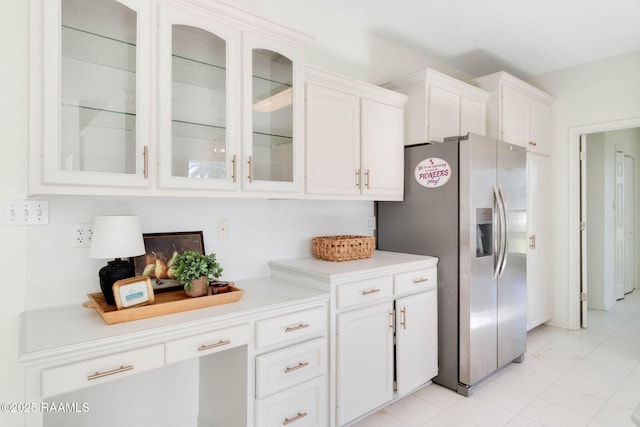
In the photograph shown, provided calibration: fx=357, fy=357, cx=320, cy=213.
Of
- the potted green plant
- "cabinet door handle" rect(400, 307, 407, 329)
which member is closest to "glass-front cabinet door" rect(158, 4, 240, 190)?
the potted green plant

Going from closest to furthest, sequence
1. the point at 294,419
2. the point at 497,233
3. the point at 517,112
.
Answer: the point at 294,419 → the point at 497,233 → the point at 517,112

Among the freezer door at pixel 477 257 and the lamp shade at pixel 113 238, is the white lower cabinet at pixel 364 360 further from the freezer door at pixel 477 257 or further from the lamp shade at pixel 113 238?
the lamp shade at pixel 113 238

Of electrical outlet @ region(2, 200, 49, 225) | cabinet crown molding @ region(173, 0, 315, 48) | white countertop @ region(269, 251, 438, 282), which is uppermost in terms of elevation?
cabinet crown molding @ region(173, 0, 315, 48)

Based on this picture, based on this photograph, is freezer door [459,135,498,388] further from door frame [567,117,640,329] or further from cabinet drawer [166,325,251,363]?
door frame [567,117,640,329]

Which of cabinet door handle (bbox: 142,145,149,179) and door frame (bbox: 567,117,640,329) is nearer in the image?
cabinet door handle (bbox: 142,145,149,179)

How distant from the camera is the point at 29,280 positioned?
1561 mm

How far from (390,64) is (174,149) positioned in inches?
87.9

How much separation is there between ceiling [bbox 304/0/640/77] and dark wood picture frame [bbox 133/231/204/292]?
1.93m

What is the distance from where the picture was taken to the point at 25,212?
5.05ft

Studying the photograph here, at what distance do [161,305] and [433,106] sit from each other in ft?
7.76

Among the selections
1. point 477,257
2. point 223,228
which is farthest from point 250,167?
point 477,257

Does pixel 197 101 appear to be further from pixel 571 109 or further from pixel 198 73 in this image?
pixel 571 109

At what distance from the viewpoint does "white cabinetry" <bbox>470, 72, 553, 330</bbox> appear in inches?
131

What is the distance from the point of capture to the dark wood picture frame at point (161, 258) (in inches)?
69.9
